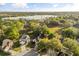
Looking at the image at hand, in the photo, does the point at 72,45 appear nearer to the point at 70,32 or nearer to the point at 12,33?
the point at 70,32

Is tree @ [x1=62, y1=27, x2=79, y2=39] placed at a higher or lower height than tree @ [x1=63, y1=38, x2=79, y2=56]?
higher

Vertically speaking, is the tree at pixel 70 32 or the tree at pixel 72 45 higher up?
the tree at pixel 70 32

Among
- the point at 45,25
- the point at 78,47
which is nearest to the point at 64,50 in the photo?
the point at 78,47

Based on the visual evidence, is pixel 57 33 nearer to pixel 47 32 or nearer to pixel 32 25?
pixel 47 32

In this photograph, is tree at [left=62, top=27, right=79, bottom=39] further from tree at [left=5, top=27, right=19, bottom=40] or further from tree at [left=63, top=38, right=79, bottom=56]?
tree at [left=5, top=27, right=19, bottom=40]

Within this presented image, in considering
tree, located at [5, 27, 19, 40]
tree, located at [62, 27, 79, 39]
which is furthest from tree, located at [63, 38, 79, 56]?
tree, located at [5, 27, 19, 40]

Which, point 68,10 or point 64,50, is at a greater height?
point 68,10

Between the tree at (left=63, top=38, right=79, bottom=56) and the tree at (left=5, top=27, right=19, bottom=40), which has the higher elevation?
the tree at (left=5, top=27, right=19, bottom=40)

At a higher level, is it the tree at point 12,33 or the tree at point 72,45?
the tree at point 12,33

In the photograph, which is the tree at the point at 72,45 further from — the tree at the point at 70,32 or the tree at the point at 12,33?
the tree at the point at 12,33

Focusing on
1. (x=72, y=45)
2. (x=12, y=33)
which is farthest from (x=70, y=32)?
(x=12, y=33)

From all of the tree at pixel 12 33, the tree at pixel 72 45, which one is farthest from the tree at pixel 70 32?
the tree at pixel 12 33
